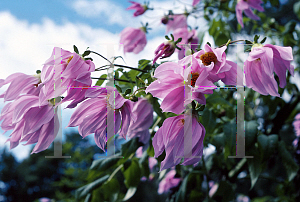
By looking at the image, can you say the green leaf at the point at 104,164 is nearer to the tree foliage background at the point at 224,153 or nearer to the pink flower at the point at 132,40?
the tree foliage background at the point at 224,153

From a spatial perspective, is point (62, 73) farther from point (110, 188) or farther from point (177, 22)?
point (177, 22)

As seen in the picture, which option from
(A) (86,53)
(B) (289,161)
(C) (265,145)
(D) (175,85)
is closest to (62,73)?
(A) (86,53)

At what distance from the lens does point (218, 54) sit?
37cm

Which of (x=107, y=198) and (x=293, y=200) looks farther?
(x=293, y=200)

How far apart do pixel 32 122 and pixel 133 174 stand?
18.0 inches

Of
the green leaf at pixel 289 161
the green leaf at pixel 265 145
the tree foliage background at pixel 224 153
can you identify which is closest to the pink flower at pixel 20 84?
the tree foliage background at pixel 224 153

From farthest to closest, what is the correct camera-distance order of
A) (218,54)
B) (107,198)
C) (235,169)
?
(235,169) < (107,198) < (218,54)

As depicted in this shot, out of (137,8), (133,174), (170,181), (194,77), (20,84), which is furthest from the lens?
(170,181)

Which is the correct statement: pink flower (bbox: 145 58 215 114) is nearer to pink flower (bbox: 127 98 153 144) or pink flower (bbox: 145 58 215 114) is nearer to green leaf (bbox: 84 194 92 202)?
pink flower (bbox: 127 98 153 144)

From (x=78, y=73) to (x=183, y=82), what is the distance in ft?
0.53

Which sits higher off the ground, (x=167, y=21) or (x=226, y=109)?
(x=167, y=21)

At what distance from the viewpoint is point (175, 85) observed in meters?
0.38

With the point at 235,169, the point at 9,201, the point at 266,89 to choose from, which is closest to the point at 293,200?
the point at 235,169

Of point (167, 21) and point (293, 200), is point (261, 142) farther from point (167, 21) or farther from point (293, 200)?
point (293, 200)
